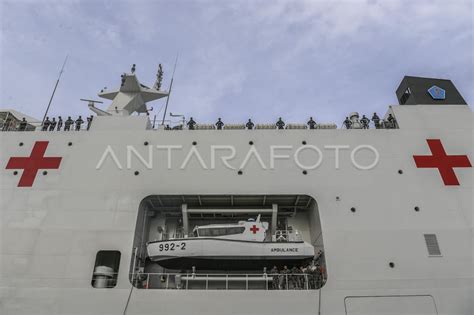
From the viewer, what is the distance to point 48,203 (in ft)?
27.3

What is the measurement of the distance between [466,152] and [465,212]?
1.67 meters

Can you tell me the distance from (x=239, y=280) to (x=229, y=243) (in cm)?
85

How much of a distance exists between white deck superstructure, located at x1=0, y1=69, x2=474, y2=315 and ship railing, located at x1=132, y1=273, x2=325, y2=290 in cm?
48

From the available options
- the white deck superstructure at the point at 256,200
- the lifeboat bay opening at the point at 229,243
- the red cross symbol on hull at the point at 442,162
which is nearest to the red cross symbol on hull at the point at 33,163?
the white deck superstructure at the point at 256,200

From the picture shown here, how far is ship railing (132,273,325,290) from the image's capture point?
7.67m

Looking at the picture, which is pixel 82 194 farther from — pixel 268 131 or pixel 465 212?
pixel 465 212

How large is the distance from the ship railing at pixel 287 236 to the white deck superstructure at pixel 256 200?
0.41 m

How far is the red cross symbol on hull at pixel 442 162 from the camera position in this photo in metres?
8.63

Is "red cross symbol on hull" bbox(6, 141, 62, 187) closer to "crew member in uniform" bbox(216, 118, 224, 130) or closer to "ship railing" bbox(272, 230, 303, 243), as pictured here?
"crew member in uniform" bbox(216, 118, 224, 130)

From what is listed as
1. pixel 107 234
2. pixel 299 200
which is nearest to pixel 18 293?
pixel 107 234

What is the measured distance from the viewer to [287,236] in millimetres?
8695

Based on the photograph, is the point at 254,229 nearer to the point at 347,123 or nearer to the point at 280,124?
the point at 280,124

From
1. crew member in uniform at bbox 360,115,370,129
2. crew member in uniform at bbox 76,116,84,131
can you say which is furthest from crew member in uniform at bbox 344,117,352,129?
crew member in uniform at bbox 76,116,84,131

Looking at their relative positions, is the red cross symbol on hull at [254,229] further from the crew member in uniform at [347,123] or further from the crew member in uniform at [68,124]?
the crew member in uniform at [68,124]
